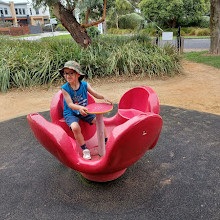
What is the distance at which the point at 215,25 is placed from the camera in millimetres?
8930

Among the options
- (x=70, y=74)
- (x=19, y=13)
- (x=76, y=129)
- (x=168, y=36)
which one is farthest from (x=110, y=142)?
(x=19, y=13)

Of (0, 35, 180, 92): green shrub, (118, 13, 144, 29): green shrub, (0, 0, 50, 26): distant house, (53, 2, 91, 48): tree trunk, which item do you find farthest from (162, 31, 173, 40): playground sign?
(0, 0, 50, 26): distant house

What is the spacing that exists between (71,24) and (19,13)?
174 ft

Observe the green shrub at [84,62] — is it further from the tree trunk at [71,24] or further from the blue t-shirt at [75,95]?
the blue t-shirt at [75,95]

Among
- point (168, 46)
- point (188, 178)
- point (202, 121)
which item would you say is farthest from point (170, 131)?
point (168, 46)

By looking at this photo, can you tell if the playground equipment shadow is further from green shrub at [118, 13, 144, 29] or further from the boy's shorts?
green shrub at [118, 13, 144, 29]

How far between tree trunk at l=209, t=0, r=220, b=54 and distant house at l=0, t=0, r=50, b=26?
47.7m

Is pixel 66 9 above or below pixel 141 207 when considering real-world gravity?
above

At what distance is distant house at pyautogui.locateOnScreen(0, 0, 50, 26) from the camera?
48812 mm

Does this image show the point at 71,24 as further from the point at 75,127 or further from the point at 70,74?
the point at 75,127

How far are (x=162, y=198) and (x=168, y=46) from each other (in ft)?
21.3

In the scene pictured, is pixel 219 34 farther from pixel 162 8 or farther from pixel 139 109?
pixel 162 8

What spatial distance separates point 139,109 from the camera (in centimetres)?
275

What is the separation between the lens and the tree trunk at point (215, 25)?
8.64m
